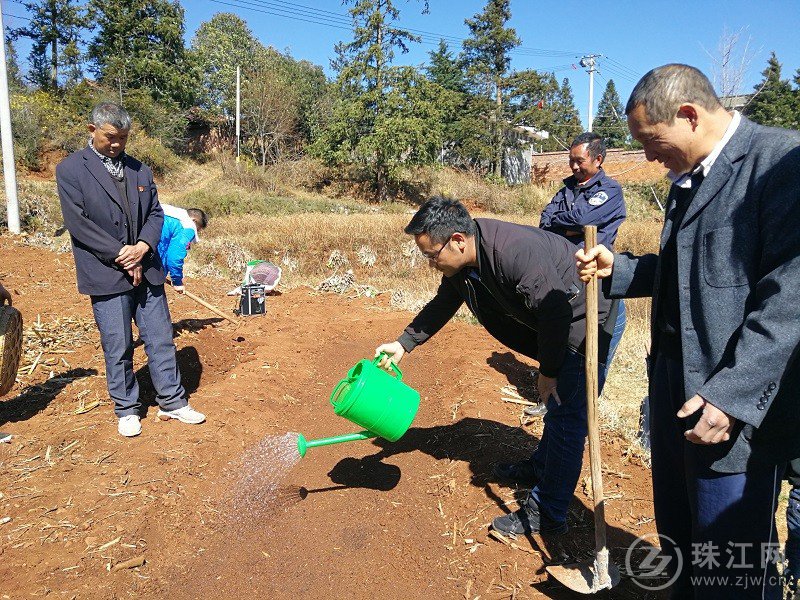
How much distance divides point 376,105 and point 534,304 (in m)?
26.3

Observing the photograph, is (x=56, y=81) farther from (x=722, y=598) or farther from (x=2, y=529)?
(x=722, y=598)

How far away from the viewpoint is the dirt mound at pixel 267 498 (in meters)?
2.69

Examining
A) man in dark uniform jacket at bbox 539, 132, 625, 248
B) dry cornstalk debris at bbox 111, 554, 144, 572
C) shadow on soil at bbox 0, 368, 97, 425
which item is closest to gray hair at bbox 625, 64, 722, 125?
man in dark uniform jacket at bbox 539, 132, 625, 248

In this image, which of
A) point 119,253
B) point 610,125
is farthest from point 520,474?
point 610,125

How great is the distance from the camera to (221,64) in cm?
3847

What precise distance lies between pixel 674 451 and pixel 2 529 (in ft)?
10.5

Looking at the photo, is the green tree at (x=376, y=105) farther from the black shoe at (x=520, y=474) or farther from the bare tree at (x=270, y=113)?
the black shoe at (x=520, y=474)

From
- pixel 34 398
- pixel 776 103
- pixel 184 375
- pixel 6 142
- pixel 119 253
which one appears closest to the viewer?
pixel 119 253

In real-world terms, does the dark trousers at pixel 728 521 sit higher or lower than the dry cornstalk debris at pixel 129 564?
higher

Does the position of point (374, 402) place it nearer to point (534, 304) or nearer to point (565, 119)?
point (534, 304)

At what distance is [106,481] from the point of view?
3.26m

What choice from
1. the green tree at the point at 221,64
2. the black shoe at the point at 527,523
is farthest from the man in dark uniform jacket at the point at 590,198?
the green tree at the point at 221,64

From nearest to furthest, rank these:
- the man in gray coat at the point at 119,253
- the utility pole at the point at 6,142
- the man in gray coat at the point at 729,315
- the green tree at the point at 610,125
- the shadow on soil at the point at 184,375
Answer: the man in gray coat at the point at 729,315
the man in gray coat at the point at 119,253
the shadow on soil at the point at 184,375
the utility pole at the point at 6,142
the green tree at the point at 610,125

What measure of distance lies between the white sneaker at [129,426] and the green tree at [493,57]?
29972mm
